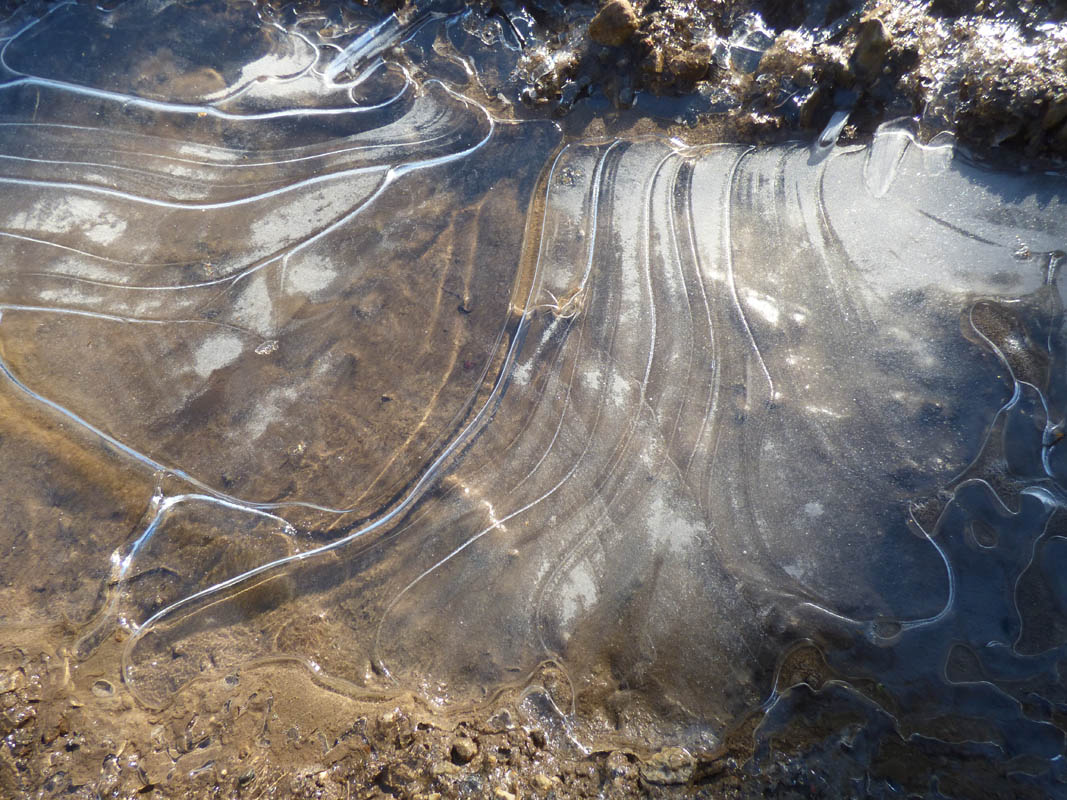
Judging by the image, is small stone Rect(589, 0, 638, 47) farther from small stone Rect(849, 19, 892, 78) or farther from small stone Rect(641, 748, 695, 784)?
small stone Rect(641, 748, 695, 784)

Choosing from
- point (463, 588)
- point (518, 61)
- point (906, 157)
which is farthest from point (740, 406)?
point (518, 61)

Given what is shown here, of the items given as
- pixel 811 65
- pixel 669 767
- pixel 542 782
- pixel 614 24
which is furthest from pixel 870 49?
pixel 542 782

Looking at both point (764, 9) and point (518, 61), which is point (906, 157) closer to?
point (764, 9)

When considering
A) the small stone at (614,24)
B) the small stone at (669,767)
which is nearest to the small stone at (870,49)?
the small stone at (614,24)

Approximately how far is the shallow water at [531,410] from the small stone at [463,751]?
0.22 metres

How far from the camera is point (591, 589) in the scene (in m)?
2.92

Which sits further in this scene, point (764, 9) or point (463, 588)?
point (764, 9)

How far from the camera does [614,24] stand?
3957 mm

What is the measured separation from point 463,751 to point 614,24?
14.0 ft

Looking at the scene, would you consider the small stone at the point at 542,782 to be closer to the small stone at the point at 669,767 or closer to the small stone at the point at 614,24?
the small stone at the point at 669,767

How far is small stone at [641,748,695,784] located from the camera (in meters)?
2.57

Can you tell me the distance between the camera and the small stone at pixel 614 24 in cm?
391

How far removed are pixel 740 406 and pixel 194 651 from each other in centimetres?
301

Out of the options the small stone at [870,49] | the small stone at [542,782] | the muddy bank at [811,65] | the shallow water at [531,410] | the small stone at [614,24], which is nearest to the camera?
the small stone at [542,782]
